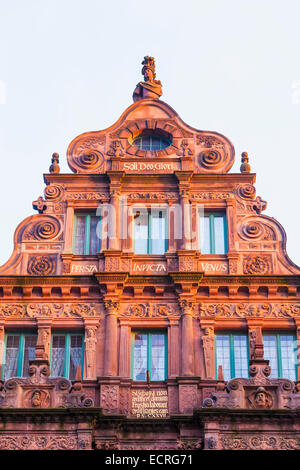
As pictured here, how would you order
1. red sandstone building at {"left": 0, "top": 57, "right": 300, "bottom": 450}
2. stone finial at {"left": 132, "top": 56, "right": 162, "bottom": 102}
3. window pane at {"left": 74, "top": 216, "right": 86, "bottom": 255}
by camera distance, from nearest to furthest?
red sandstone building at {"left": 0, "top": 57, "right": 300, "bottom": 450}
window pane at {"left": 74, "top": 216, "right": 86, "bottom": 255}
stone finial at {"left": 132, "top": 56, "right": 162, "bottom": 102}

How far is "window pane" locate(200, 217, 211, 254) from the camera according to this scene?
91.6ft

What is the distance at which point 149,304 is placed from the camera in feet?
87.6

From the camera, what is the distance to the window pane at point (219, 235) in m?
27.9

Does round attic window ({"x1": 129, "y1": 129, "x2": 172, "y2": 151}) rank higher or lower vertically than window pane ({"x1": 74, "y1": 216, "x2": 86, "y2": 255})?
higher

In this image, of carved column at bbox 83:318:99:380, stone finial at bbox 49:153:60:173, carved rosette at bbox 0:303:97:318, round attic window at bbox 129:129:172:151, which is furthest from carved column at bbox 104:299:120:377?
round attic window at bbox 129:129:172:151

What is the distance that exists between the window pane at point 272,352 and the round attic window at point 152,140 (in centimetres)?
743

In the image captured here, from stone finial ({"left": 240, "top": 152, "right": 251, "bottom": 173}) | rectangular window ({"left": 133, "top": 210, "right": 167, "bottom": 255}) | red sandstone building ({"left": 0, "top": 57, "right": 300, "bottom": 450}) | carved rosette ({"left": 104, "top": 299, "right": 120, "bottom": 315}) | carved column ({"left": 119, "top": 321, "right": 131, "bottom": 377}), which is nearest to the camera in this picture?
red sandstone building ({"left": 0, "top": 57, "right": 300, "bottom": 450})

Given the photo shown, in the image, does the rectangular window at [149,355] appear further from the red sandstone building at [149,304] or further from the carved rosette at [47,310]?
the carved rosette at [47,310]

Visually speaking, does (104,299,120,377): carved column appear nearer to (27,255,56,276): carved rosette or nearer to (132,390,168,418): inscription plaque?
(132,390,168,418): inscription plaque

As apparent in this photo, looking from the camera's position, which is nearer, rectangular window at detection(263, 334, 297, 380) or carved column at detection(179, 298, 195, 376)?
carved column at detection(179, 298, 195, 376)

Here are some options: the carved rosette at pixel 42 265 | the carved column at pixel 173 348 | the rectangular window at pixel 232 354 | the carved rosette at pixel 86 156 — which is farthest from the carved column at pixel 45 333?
the carved rosette at pixel 86 156

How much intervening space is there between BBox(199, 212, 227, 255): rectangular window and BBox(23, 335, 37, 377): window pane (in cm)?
562

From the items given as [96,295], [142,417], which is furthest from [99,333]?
[142,417]

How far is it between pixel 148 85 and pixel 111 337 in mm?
9941
